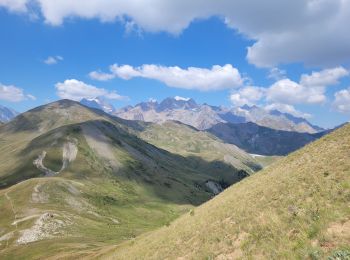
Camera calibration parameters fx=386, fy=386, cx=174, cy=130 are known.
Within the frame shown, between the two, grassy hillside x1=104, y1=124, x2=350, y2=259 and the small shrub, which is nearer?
the small shrub

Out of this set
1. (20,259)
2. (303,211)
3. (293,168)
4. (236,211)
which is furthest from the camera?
(20,259)

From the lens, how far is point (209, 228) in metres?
29.0

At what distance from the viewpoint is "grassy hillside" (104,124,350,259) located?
738 inches

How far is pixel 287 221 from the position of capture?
2208 centimetres

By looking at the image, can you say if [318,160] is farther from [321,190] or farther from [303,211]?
[303,211]

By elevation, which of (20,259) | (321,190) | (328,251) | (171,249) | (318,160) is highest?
(318,160)

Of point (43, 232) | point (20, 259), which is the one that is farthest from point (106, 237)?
point (20, 259)

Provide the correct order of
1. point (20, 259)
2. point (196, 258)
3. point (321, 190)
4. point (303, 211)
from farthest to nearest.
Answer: point (20, 259) → point (196, 258) → point (321, 190) → point (303, 211)

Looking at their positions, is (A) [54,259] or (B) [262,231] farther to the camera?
(A) [54,259]

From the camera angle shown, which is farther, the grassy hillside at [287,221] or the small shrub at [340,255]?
the grassy hillside at [287,221]

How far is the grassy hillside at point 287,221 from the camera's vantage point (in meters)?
18.8

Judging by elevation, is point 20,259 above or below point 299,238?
below

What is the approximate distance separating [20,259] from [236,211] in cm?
7610

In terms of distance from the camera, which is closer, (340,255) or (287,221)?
(340,255)
